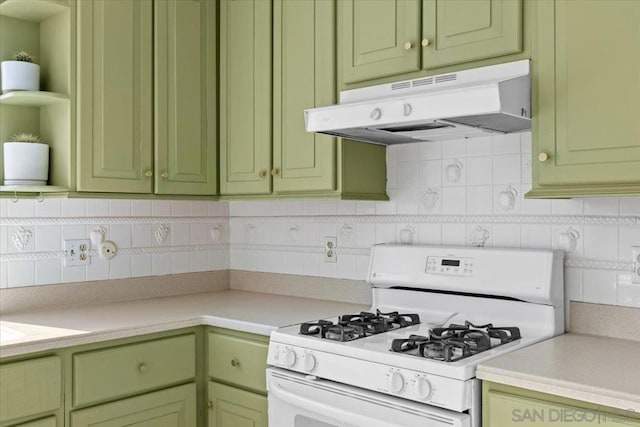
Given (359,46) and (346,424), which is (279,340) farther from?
(359,46)

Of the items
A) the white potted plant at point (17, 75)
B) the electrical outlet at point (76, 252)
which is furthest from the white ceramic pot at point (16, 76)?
the electrical outlet at point (76, 252)

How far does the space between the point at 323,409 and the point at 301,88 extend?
1245 mm

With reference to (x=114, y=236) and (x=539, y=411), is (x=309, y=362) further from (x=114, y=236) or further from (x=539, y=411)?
(x=114, y=236)

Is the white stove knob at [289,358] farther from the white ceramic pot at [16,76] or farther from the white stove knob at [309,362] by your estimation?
the white ceramic pot at [16,76]

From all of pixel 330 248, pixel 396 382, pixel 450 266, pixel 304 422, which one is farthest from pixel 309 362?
pixel 330 248

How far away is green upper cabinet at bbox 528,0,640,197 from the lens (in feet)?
5.58

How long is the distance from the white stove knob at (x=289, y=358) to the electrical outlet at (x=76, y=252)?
1160 millimetres

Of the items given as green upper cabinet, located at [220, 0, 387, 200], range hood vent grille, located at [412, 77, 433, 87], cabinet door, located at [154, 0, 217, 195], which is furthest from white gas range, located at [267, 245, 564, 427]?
cabinet door, located at [154, 0, 217, 195]

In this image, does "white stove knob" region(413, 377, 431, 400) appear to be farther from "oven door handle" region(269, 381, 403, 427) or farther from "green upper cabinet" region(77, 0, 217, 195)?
"green upper cabinet" region(77, 0, 217, 195)

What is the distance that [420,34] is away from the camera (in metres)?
2.14

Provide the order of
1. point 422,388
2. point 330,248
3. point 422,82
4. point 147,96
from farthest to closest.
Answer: point 330,248 → point 147,96 → point 422,82 → point 422,388

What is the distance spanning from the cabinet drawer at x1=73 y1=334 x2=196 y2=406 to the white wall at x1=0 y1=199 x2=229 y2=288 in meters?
0.64

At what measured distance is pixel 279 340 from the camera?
210 centimetres

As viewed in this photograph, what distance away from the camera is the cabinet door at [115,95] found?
2.42 m
